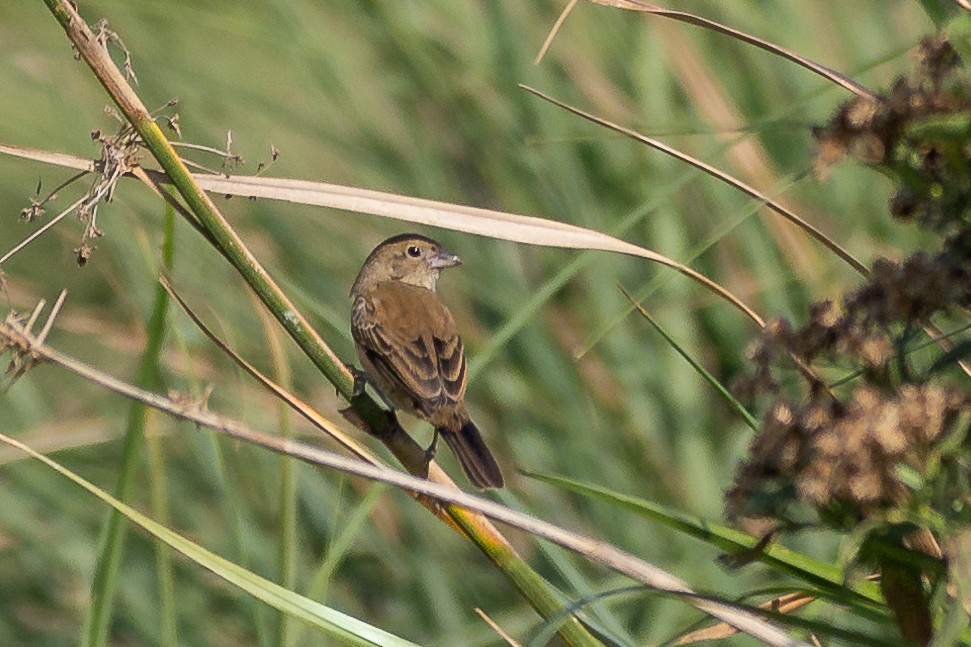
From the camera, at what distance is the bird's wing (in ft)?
10.7

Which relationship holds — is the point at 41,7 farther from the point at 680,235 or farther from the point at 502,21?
the point at 680,235

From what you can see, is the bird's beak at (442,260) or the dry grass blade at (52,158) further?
the bird's beak at (442,260)

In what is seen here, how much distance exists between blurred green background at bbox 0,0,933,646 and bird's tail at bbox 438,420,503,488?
94cm

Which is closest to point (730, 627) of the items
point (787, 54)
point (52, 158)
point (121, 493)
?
point (787, 54)

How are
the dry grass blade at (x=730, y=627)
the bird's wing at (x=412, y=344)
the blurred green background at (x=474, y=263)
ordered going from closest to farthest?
the dry grass blade at (x=730, y=627) → the bird's wing at (x=412, y=344) → the blurred green background at (x=474, y=263)

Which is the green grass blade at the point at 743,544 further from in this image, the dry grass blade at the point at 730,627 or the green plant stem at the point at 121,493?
the green plant stem at the point at 121,493

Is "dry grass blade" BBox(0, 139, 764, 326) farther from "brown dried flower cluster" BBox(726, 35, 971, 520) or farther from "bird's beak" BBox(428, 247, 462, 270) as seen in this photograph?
"bird's beak" BBox(428, 247, 462, 270)

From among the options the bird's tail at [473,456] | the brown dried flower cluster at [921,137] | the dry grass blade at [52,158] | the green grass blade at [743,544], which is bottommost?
the green grass blade at [743,544]

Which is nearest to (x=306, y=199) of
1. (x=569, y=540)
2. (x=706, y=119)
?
(x=569, y=540)

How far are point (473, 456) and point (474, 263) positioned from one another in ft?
4.33

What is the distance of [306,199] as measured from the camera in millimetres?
1900

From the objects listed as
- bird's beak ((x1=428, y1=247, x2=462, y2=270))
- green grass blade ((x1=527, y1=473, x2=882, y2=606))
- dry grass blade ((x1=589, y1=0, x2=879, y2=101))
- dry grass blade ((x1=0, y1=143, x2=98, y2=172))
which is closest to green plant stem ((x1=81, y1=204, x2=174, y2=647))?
dry grass blade ((x1=0, y1=143, x2=98, y2=172))

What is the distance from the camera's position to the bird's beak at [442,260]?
402cm

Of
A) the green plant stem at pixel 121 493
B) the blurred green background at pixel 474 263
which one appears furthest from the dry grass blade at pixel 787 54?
the blurred green background at pixel 474 263
